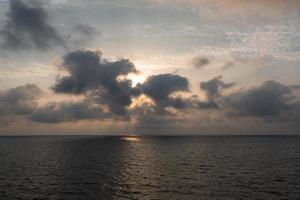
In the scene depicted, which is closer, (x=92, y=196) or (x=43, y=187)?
(x=92, y=196)

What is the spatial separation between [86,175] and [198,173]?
90.5 ft

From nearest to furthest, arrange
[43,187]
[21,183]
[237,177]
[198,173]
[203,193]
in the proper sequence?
[203,193]
[43,187]
[21,183]
[237,177]
[198,173]

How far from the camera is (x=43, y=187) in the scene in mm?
59438

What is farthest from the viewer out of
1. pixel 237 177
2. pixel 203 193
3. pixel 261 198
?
pixel 237 177

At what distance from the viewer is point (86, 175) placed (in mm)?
74625

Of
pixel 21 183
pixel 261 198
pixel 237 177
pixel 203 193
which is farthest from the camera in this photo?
pixel 237 177

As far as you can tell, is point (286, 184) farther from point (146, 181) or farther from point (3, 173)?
point (3, 173)

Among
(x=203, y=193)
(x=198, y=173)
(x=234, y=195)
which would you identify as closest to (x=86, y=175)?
(x=198, y=173)

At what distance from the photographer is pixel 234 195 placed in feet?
170

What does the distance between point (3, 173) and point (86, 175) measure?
73.9 feet

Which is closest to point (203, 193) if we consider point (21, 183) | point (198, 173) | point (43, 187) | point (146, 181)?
point (146, 181)

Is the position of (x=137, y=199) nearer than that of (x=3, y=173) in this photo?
Yes

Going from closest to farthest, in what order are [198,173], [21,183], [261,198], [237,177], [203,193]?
[261,198] < [203,193] < [21,183] < [237,177] < [198,173]

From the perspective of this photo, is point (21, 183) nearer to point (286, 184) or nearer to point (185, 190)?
point (185, 190)
